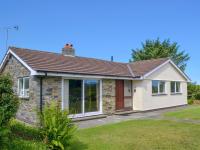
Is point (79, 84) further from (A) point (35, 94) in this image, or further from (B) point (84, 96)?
(A) point (35, 94)

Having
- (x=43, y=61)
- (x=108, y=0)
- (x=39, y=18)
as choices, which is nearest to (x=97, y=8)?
(x=108, y=0)

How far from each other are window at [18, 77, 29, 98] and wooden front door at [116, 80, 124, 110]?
302 inches

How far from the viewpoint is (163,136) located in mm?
10914

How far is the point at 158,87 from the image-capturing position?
23.8 metres

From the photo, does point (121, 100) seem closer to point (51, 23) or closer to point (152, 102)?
point (152, 102)

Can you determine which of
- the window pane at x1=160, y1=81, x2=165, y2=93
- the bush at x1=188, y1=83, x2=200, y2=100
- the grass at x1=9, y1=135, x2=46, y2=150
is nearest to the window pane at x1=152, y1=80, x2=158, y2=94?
the window pane at x1=160, y1=81, x2=165, y2=93

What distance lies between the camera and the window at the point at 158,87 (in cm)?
2325

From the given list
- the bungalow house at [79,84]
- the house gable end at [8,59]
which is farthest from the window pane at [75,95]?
the house gable end at [8,59]

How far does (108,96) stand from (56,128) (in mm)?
11607

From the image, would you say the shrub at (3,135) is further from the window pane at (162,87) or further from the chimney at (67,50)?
the window pane at (162,87)

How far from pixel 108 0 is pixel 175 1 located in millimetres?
5413

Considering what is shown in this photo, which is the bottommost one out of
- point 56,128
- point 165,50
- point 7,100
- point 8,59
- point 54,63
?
point 56,128

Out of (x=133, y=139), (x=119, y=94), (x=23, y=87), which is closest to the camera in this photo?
(x=133, y=139)

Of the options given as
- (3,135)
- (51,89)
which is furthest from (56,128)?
(51,89)
